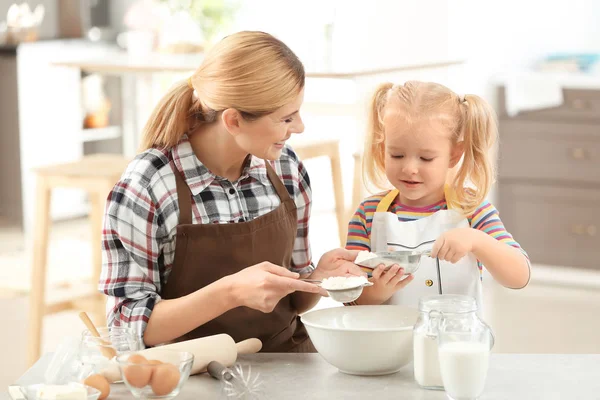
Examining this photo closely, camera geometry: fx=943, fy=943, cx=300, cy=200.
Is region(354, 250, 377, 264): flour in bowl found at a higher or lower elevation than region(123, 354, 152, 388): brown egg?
higher

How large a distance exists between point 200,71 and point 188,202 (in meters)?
0.27

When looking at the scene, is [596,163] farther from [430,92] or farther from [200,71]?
[200,71]

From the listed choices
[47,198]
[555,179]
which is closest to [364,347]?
[47,198]

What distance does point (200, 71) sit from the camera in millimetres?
1962

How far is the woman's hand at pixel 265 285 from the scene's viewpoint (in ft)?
5.52

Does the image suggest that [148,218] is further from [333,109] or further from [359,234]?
[333,109]

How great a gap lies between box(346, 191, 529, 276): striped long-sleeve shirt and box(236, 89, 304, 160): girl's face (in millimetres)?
291

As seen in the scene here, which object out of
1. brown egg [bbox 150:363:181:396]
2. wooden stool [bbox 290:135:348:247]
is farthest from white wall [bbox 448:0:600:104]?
brown egg [bbox 150:363:181:396]

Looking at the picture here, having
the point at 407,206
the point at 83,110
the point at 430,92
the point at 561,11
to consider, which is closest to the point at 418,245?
the point at 407,206

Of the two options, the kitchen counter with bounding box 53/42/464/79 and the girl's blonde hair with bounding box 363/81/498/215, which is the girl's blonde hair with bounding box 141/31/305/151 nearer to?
the girl's blonde hair with bounding box 363/81/498/215

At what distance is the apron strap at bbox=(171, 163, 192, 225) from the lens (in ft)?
6.29

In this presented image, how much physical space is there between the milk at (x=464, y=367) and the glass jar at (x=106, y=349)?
1.73 ft

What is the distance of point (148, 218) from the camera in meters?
1.87

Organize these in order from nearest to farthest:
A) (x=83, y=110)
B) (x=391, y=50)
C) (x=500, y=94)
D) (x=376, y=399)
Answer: (x=376, y=399)
(x=391, y=50)
(x=500, y=94)
(x=83, y=110)
